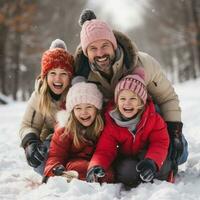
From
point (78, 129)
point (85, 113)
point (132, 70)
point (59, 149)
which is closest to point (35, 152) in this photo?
point (59, 149)

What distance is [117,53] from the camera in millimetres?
4285

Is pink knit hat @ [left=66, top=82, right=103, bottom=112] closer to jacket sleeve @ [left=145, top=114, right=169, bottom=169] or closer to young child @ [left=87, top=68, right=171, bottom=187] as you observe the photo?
young child @ [left=87, top=68, right=171, bottom=187]

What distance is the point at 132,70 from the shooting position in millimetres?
4266

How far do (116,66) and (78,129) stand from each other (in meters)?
0.64

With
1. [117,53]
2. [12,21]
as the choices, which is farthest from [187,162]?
[12,21]

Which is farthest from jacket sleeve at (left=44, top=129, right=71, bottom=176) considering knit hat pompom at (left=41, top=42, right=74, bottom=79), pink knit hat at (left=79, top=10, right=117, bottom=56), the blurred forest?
the blurred forest

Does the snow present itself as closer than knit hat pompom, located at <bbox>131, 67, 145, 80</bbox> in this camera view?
Yes

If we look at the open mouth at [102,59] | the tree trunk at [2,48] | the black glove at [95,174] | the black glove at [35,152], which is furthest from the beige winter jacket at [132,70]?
the tree trunk at [2,48]

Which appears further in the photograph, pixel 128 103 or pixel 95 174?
pixel 128 103

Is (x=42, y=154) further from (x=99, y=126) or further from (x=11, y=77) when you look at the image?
(x=11, y=77)

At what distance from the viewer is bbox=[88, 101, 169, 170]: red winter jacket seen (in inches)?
154

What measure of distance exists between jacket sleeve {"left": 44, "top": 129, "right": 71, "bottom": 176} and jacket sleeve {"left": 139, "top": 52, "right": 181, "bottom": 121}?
0.93 metres

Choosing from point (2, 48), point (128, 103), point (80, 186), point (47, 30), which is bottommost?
point (80, 186)

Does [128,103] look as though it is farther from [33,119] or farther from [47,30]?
[47,30]
